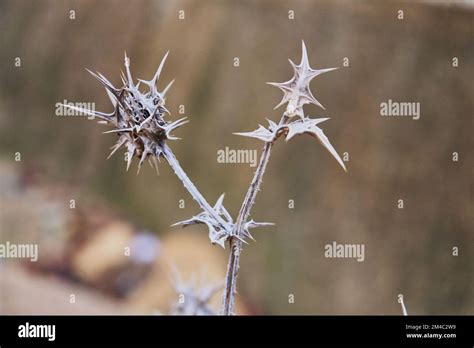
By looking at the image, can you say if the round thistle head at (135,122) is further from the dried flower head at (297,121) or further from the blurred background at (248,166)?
the blurred background at (248,166)

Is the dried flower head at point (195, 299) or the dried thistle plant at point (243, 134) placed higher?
the dried thistle plant at point (243, 134)

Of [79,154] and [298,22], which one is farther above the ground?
[298,22]

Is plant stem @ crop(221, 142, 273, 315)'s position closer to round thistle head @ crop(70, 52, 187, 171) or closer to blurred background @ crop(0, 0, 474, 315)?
round thistle head @ crop(70, 52, 187, 171)

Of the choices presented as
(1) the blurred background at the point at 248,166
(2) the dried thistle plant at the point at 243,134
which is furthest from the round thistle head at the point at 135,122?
(1) the blurred background at the point at 248,166

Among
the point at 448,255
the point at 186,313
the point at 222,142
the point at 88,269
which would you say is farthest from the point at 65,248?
the point at 186,313

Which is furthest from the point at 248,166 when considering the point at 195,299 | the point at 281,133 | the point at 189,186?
the point at 281,133

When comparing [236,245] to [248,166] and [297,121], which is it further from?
[248,166]

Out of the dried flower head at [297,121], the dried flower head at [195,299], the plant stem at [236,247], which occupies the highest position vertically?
the dried flower head at [297,121]

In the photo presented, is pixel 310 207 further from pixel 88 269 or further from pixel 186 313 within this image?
pixel 186 313
